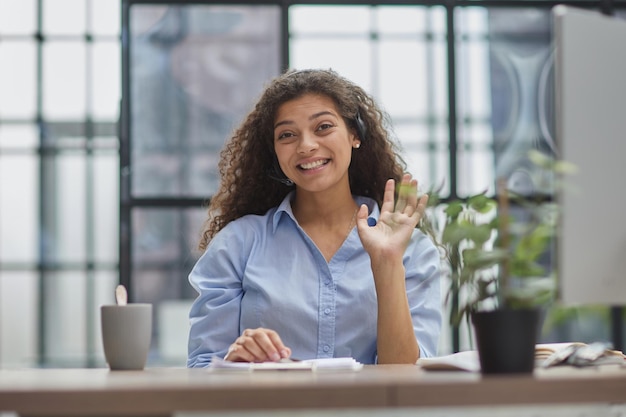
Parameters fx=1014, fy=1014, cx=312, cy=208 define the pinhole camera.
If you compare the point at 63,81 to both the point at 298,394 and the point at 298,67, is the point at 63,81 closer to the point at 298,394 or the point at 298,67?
the point at 298,67

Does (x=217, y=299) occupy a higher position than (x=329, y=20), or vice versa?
(x=329, y=20)

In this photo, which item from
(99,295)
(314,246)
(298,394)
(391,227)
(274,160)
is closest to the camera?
(298,394)

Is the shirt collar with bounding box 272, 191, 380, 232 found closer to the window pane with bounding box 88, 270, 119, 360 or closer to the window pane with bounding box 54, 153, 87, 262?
the window pane with bounding box 88, 270, 119, 360

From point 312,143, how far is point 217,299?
1.59 ft

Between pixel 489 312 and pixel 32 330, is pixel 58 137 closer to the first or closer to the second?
pixel 32 330

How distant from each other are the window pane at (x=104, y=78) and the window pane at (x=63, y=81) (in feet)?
0.21

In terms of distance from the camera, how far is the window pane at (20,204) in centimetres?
616

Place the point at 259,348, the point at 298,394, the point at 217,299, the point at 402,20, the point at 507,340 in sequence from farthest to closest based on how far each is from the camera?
the point at 402,20 → the point at 217,299 → the point at 259,348 → the point at 507,340 → the point at 298,394

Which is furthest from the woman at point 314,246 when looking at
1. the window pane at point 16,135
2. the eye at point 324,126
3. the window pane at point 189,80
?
the window pane at point 16,135

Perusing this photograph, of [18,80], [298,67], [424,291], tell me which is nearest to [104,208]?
[18,80]

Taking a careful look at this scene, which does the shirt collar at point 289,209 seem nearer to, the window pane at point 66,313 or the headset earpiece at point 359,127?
the headset earpiece at point 359,127

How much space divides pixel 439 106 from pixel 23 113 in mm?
2564

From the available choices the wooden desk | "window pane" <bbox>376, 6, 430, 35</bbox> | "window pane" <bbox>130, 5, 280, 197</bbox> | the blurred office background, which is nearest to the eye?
the wooden desk

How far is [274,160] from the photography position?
2.95 m
